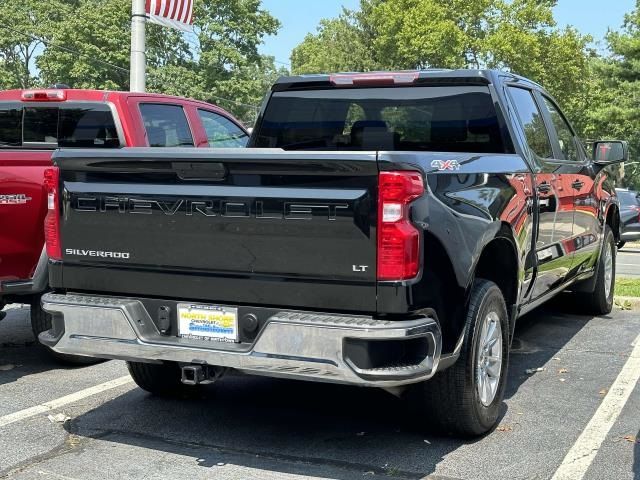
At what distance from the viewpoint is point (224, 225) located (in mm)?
3717

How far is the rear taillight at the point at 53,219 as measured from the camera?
Result: 4.14 metres

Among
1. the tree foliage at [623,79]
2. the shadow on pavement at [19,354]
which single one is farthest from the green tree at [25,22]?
the shadow on pavement at [19,354]

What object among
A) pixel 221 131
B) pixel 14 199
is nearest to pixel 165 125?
pixel 221 131

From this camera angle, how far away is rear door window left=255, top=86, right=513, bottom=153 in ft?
17.5

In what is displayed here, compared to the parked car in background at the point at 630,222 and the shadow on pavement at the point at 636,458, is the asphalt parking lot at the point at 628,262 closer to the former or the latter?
the parked car in background at the point at 630,222

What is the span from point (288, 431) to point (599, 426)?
1.79 meters

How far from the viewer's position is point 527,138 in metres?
5.39

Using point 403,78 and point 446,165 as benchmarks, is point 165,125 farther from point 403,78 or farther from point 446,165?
point 446,165

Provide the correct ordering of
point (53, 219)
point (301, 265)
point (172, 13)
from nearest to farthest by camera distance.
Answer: point (301, 265), point (53, 219), point (172, 13)

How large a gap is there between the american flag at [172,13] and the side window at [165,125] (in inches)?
272

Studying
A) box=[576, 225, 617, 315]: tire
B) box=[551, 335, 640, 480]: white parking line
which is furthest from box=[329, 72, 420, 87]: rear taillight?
box=[576, 225, 617, 315]: tire

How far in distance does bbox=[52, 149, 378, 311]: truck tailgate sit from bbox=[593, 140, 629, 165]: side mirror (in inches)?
160

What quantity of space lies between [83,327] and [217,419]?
1.12 m

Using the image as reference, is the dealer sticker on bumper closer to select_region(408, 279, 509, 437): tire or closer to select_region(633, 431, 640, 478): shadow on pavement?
select_region(408, 279, 509, 437): tire
